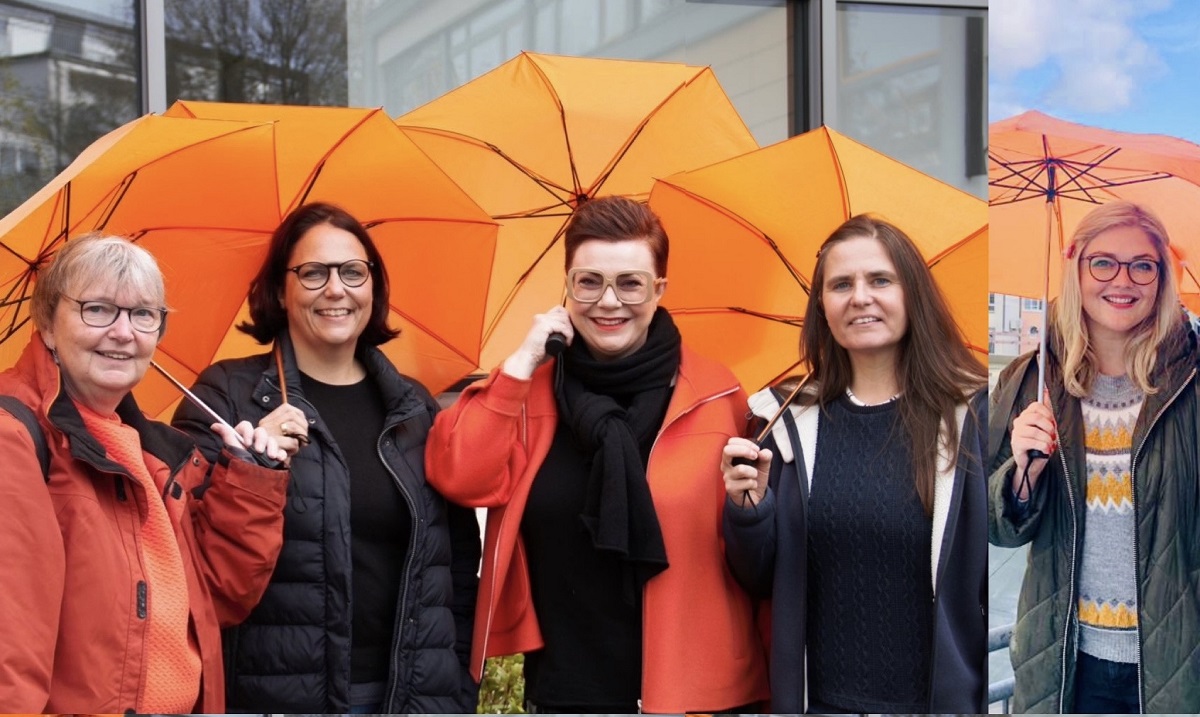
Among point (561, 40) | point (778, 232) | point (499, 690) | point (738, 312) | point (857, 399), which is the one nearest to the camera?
point (857, 399)

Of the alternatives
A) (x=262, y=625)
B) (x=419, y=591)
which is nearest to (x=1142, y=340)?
(x=419, y=591)

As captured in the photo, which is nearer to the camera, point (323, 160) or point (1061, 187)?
point (1061, 187)

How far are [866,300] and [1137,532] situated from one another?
0.82 metres

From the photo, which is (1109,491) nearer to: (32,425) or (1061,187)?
(1061,187)

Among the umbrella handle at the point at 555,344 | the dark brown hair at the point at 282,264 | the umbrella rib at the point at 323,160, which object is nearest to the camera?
the umbrella handle at the point at 555,344

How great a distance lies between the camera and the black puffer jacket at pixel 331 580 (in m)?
3.06

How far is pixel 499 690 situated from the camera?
192 inches

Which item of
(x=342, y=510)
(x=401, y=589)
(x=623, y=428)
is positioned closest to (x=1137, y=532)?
(x=623, y=428)

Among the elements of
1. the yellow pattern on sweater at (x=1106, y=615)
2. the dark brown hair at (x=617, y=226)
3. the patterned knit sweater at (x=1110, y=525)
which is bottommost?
the yellow pattern on sweater at (x=1106, y=615)

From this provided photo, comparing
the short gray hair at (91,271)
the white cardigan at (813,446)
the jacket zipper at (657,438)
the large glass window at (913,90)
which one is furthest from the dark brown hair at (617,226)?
the large glass window at (913,90)

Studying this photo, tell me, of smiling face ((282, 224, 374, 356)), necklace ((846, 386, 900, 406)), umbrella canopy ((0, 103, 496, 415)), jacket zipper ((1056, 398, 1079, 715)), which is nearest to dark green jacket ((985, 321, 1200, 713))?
jacket zipper ((1056, 398, 1079, 715))

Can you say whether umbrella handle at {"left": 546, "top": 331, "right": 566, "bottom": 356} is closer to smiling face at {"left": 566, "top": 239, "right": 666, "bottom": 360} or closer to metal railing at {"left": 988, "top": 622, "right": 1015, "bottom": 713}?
smiling face at {"left": 566, "top": 239, "right": 666, "bottom": 360}

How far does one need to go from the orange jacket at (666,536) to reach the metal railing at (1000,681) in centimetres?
57

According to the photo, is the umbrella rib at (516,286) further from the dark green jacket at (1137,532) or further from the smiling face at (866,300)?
the dark green jacket at (1137,532)
